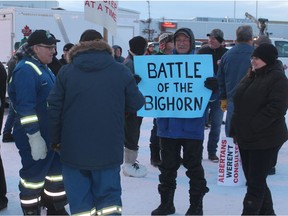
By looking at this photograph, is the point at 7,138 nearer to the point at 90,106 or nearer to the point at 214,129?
the point at 214,129

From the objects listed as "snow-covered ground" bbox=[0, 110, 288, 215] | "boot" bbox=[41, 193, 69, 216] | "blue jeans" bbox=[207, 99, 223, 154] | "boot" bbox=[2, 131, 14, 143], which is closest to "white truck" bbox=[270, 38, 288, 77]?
"blue jeans" bbox=[207, 99, 223, 154]

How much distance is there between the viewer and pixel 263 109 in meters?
4.43

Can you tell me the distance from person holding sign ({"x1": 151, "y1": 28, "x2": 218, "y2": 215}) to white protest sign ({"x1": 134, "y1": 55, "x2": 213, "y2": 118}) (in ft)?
0.30

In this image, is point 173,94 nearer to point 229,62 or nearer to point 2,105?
point 229,62

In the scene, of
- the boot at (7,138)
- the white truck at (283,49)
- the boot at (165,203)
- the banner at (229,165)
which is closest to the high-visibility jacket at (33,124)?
the boot at (165,203)

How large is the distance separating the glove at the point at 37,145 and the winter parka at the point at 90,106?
0.52 m

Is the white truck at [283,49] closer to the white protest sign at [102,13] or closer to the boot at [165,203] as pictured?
the white protest sign at [102,13]

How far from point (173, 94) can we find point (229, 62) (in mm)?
1417

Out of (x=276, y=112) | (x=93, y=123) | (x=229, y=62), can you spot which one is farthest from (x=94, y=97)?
(x=229, y=62)

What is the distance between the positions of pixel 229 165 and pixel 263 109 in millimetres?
1930

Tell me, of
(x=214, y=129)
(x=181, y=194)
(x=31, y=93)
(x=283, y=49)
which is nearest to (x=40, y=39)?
(x=31, y=93)

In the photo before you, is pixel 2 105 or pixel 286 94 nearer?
pixel 286 94

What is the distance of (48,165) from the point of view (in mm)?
4785

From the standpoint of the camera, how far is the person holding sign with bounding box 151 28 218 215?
16.4ft
